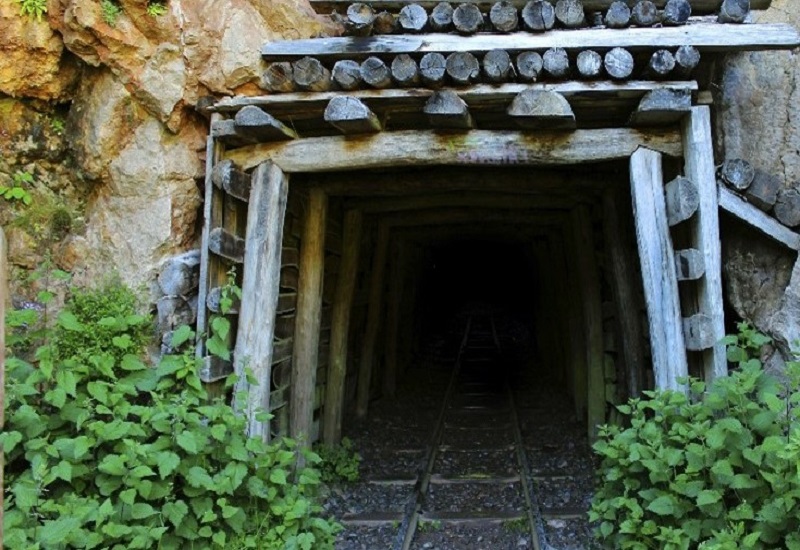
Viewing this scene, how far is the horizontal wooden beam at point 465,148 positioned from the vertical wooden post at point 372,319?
3.42m

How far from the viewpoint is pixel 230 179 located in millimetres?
4637

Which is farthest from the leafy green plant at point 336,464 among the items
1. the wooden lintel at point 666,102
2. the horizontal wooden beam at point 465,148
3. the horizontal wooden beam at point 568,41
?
the wooden lintel at point 666,102

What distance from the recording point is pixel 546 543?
4.86 metres

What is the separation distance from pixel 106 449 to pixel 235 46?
264 centimetres

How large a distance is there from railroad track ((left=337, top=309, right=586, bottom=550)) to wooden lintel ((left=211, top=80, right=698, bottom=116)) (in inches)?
120

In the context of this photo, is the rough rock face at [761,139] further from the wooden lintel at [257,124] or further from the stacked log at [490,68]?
the wooden lintel at [257,124]

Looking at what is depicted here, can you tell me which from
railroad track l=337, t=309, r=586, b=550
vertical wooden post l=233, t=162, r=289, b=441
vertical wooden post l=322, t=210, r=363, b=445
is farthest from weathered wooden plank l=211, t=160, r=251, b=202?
railroad track l=337, t=309, r=586, b=550

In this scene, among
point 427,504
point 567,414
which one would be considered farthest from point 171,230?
point 567,414

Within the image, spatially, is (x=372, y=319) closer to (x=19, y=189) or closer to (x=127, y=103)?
(x=127, y=103)

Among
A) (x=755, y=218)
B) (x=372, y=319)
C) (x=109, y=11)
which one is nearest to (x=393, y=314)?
(x=372, y=319)

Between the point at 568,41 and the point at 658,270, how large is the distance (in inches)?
60.8

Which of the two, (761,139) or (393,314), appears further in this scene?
(393,314)

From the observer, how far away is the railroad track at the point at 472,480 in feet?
17.0

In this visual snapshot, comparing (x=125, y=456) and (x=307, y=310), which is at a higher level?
(x=307, y=310)
